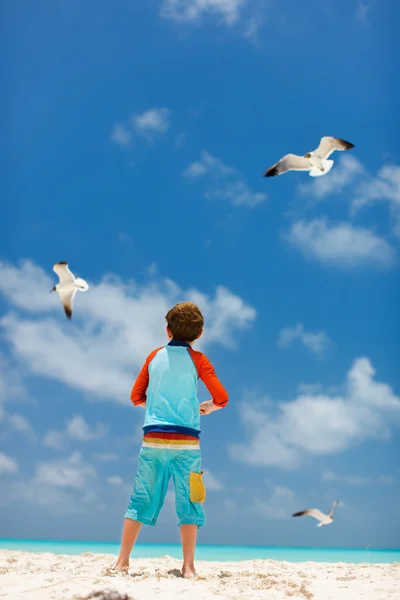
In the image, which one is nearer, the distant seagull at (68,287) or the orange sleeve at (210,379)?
the orange sleeve at (210,379)

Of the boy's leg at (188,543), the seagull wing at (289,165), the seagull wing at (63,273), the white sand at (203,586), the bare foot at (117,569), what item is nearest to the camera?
the white sand at (203,586)

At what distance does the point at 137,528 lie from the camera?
4207 mm

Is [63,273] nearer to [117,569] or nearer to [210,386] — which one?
[210,386]

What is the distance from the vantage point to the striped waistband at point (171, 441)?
4207 mm

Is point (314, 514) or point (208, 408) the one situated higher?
point (208, 408)

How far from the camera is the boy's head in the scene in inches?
182

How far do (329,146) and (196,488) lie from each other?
208 inches

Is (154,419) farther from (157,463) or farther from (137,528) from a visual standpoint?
(137,528)

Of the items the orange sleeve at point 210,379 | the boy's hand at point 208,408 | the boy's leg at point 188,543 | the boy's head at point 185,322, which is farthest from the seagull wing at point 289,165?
the boy's leg at point 188,543

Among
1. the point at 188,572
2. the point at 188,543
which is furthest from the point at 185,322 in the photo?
the point at 188,572

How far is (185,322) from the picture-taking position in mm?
4617

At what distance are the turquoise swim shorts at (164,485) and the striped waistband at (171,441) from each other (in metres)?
0.03

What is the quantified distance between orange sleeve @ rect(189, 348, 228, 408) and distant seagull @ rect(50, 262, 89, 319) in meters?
2.97

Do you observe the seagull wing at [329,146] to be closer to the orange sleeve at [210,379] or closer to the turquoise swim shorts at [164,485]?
the orange sleeve at [210,379]
